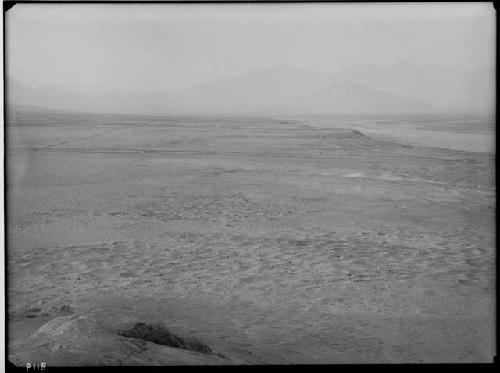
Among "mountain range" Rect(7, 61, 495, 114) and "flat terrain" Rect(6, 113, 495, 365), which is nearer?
"flat terrain" Rect(6, 113, 495, 365)

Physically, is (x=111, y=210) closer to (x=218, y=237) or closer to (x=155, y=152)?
(x=155, y=152)

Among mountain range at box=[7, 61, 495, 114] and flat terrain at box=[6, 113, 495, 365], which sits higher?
mountain range at box=[7, 61, 495, 114]

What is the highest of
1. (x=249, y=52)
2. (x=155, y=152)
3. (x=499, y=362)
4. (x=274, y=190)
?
(x=249, y=52)

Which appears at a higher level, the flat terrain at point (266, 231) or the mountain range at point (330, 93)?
the mountain range at point (330, 93)

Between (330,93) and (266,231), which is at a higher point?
(330,93)

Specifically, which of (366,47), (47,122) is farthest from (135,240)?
(366,47)
